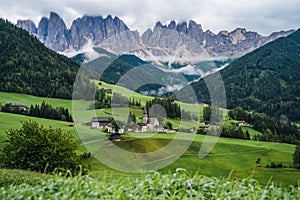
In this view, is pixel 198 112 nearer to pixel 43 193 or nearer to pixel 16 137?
pixel 16 137

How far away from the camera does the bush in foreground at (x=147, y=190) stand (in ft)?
24.9

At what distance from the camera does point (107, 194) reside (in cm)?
760

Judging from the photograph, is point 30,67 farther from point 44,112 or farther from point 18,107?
point 44,112

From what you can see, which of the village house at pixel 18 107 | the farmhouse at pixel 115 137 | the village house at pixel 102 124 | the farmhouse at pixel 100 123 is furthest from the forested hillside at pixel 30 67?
the farmhouse at pixel 115 137

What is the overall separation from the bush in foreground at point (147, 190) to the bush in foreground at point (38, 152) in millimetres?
17334

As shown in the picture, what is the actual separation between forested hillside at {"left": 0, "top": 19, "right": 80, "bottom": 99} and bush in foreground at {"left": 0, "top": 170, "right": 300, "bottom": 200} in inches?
4116

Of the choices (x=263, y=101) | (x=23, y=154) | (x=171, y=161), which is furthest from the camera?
(x=263, y=101)

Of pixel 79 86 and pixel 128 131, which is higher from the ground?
pixel 79 86

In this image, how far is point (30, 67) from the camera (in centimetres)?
13975

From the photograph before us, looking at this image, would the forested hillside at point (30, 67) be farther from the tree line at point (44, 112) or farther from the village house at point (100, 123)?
the village house at point (100, 123)

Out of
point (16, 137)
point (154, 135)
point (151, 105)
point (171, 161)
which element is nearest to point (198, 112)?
point (151, 105)

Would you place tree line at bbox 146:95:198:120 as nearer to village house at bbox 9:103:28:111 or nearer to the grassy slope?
the grassy slope

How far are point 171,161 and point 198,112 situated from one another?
145ft

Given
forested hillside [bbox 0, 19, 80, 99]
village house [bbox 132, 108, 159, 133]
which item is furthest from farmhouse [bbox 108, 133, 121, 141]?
forested hillside [bbox 0, 19, 80, 99]
